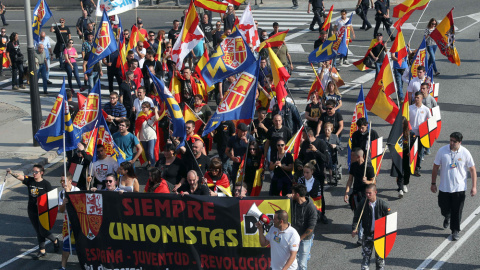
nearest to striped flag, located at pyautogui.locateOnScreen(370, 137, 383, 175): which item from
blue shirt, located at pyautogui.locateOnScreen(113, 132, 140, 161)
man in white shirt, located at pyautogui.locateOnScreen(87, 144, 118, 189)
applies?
man in white shirt, located at pyautogui.locateOnScreen(87, 144, 118, 189)

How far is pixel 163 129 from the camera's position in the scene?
14586 mm

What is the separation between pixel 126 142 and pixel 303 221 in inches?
185

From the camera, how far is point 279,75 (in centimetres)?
1286

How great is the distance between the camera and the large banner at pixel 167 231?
31.6 ft

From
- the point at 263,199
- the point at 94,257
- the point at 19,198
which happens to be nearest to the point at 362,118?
the point at 263,199

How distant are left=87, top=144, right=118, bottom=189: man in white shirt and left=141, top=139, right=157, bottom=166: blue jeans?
88.1 inches

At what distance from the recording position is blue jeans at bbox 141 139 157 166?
559 inches

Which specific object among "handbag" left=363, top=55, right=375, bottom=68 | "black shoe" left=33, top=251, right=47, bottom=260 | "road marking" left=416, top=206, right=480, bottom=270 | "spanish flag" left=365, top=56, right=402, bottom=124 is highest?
"spanish flag" left=365, top=56, right=402, bottom=124

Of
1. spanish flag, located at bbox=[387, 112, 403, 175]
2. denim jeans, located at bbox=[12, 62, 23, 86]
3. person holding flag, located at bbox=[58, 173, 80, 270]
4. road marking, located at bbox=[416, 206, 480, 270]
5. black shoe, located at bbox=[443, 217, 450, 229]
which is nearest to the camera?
road marking, located at bbox=[416, 206, 480, 270]

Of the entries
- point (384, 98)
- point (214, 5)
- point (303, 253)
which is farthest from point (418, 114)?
point (214, 5)

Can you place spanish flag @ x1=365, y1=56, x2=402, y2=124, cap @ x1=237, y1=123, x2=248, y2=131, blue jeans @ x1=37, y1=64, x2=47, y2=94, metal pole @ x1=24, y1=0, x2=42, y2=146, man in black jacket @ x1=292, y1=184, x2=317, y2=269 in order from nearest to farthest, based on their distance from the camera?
1. man in black jacket @ x1=292, y1=184, x2=317, y2=269
2. cap @ x1=237, y1=123, x2=248, y2=131
3. spanish flag @ x1=365, y1=56, x2=402, y2=124
4. metal pole @ x1=24, y1=0, x2=42, y2=146
5. blue jeans @ x1=37, y1=64, x2=47, y2=94

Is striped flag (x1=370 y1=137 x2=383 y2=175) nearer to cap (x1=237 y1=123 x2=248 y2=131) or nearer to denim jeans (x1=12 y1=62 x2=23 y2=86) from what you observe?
cap (x1=237 y1=123 x2=248 y2=131)

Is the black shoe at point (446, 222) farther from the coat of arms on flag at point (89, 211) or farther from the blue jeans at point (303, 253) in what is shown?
Result: the coat of arms on flag at point (89, 211)

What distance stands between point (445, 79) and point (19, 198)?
12.8m
